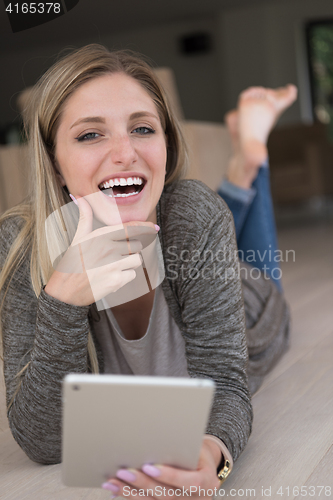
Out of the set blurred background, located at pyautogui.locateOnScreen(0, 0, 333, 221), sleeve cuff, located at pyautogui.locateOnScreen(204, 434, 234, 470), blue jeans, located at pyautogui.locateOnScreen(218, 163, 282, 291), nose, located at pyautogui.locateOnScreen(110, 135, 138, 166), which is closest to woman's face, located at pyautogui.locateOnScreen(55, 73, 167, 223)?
nose, located at pyautogui.locateOnScreen(110, 135, 138, 166)

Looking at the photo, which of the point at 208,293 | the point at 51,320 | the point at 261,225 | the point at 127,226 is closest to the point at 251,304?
the point at 261,225

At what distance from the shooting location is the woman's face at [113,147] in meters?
0.83

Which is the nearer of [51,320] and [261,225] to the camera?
[51,320]

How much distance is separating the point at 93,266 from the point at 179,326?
0.24 metres

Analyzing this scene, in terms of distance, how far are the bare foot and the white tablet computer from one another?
1188 mm

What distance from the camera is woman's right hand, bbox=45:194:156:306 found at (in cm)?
70

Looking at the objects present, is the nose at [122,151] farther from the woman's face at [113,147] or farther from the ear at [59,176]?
the ear at [59,176]

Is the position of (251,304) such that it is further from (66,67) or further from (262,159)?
(66,67)

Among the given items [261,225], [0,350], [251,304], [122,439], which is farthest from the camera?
[261,225]

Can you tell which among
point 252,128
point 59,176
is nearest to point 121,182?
point 59,176

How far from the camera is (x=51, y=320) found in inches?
27.6

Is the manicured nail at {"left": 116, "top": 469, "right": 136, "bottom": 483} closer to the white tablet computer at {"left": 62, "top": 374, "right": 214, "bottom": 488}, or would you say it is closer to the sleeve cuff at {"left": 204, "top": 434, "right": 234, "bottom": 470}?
the white tablet computer at {"left": 62, "top": 374, "right": 214, "bottom": 488}

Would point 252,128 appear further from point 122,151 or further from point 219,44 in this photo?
point 219,44

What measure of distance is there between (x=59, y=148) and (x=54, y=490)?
1.77ft
